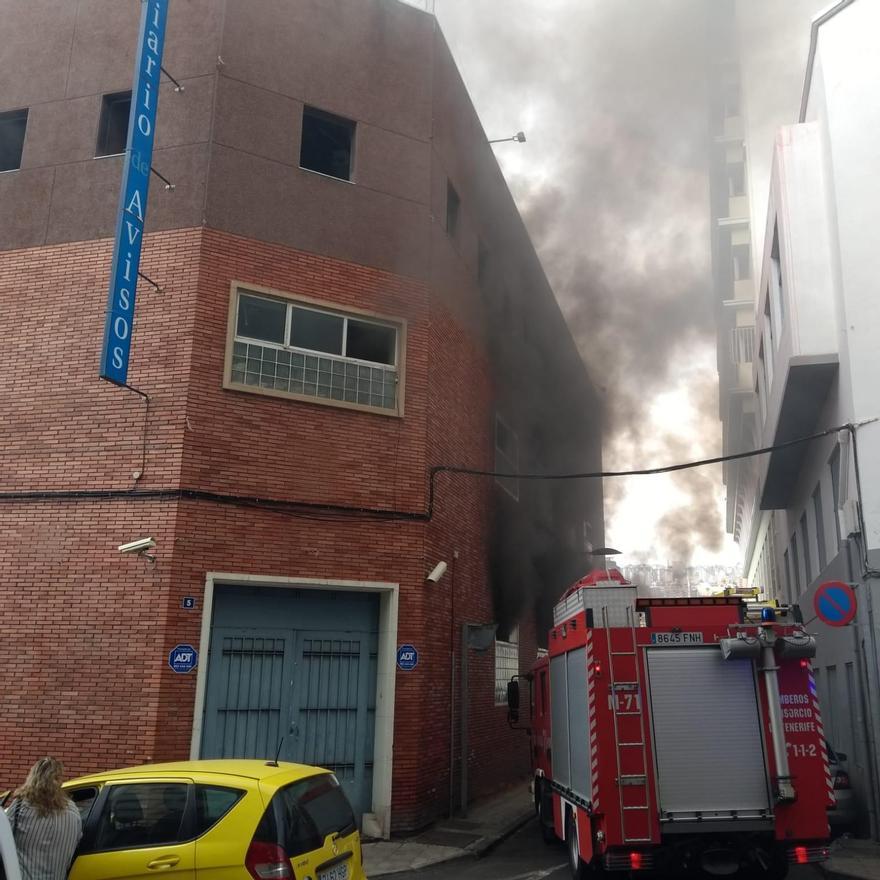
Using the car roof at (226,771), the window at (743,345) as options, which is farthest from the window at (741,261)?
the car roof at (226,771)

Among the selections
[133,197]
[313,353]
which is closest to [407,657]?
[313,353]

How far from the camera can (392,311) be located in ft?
38.1

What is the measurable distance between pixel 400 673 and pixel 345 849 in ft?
17.0

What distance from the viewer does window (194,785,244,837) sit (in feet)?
15.9

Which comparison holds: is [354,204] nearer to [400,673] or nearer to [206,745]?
[400,673]

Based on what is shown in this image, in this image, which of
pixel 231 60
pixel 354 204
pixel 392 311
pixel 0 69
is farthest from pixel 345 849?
pixel 0 69

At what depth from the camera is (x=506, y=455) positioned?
1616 cm

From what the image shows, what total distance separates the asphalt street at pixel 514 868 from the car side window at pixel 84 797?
4.03m

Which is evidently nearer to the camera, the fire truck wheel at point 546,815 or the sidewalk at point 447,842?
the sidewalk at point 447,842

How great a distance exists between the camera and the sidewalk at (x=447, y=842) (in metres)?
8.80

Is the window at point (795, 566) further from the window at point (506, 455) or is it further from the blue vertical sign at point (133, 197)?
the blue vertical sign at point (133, 197)

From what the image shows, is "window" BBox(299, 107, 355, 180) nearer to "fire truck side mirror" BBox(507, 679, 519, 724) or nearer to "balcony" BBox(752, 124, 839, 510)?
"balcony" BBox(752, 124, 839, 510)

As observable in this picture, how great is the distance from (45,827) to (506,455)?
12043 millimetres

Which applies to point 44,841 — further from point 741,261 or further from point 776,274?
point 741,261
